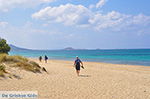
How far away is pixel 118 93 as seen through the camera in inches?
407

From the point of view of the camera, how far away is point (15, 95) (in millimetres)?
8930

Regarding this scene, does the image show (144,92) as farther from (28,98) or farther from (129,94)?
(28,98)

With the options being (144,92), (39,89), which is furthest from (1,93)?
(144,92)

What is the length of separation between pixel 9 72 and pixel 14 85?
300cm

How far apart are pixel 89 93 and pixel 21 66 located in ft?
25.6

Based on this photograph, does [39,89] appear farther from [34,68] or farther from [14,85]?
[34,68]

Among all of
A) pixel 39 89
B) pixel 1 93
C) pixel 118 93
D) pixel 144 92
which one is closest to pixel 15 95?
pixel 1 93

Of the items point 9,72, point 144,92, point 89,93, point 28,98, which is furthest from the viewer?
point 9,72

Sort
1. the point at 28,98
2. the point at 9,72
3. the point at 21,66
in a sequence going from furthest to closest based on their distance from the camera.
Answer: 1. the point at 21,66
2. the point at 9,72
3. the point at 28,98

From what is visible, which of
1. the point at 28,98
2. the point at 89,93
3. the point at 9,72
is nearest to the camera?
the point at 28,98

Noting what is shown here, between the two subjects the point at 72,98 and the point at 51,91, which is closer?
the point at 72,98

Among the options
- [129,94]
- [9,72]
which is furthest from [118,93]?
[9,72]

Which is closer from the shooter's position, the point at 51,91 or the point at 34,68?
the point at 51,91

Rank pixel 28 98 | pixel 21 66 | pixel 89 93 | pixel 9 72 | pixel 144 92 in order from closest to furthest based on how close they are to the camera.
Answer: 1. pixel 28 98
2. pixel 89 93
3. pixel 144 92
4. pixel 9 72
5. pixel 21 66
